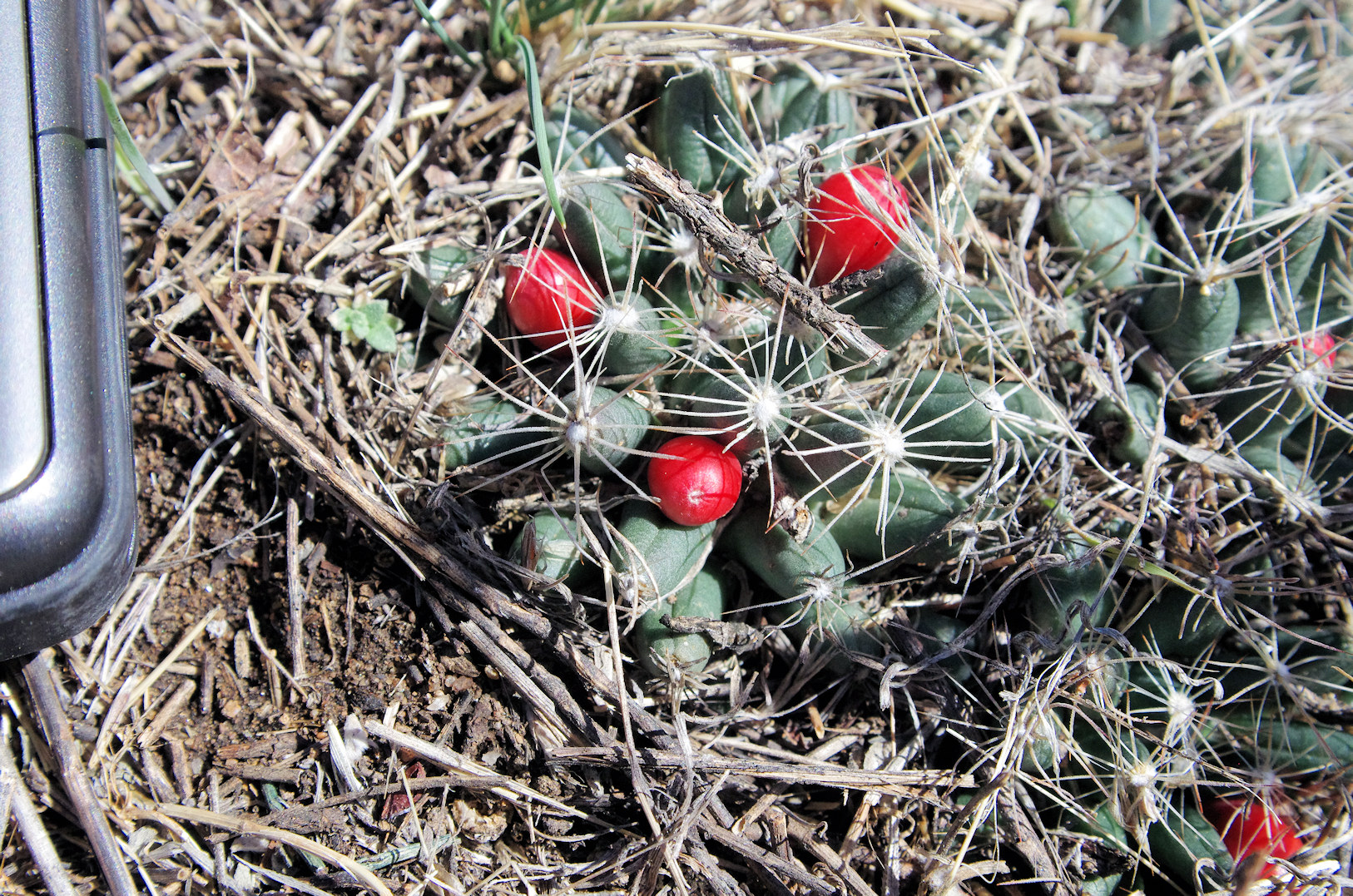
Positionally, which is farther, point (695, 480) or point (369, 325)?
point (369, 325)

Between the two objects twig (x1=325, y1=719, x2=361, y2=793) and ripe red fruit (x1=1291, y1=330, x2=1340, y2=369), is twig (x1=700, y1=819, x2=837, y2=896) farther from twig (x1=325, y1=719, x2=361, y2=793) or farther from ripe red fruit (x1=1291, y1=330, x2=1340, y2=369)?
ripe red fruit (x1=1291, y1=330, x2=1340, y2=369)

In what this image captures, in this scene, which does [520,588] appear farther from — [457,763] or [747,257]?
[747,257]

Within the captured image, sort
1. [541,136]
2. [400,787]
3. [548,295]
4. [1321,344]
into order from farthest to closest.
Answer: [1321,344]
[548,295]
[400,787]
[541,136]

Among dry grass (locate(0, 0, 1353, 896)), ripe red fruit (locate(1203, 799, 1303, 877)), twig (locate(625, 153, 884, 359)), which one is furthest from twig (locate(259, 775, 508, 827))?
ripe red fruit (locate(1203, 799, 1303, 877))

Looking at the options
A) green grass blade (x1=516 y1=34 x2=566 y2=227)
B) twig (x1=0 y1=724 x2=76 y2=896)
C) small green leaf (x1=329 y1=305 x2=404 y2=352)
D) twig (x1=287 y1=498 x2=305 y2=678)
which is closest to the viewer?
green grass blade (x1=516 y1=34 x2=566 y2=227)

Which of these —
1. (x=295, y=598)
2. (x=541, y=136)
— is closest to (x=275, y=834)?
(x=295, y=598)

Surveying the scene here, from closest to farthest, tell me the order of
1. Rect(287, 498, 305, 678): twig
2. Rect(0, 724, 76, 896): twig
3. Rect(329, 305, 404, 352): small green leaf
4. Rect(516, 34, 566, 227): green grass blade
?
Rect(516, 34, 566, 227): green grass blade
Rect(0, 724, 76, 896): twig
Rect(287, 498, 305, 678): twig
Rect(329, 305, 404, 352): small green leaf

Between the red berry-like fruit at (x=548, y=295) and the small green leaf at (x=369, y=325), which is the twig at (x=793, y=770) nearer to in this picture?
the red berry-like fruit at (x=548, y=295)
